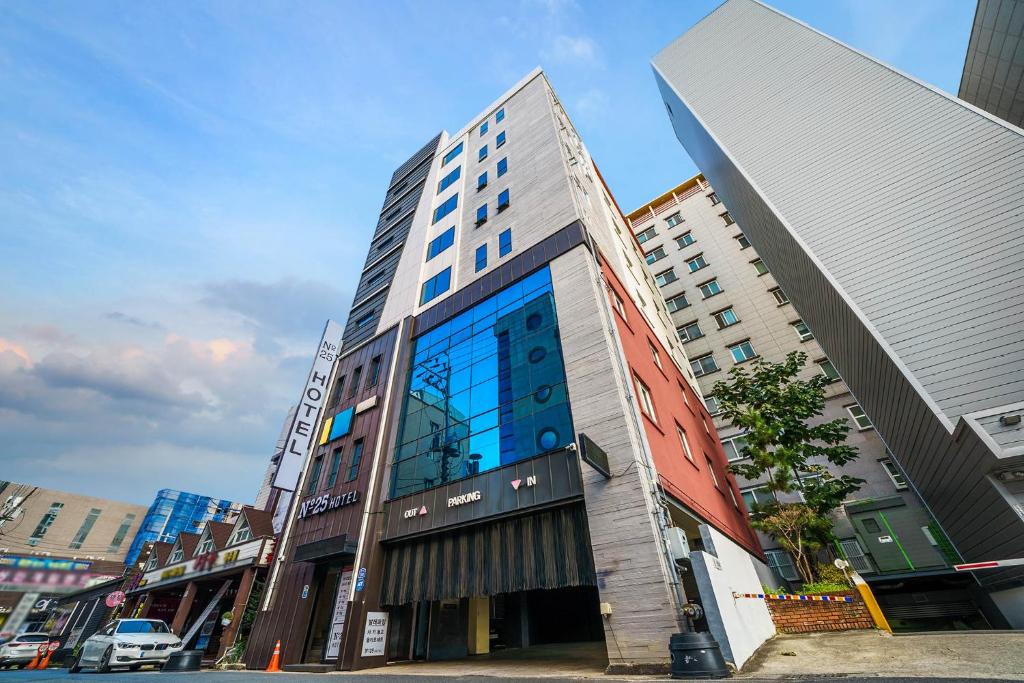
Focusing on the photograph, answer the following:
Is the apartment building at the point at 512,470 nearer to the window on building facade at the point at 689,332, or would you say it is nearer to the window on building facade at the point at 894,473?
the window on building facade at the point at 894,473

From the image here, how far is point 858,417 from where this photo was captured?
24.0 metres

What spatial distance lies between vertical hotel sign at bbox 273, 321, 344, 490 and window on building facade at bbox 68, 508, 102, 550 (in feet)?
223

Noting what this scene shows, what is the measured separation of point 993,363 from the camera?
10.6m

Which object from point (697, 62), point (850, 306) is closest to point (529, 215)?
point (850, 306)

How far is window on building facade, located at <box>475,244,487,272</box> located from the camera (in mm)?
19656

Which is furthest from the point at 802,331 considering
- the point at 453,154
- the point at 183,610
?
the point at 183,610

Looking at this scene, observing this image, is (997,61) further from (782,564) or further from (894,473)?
(782,564)

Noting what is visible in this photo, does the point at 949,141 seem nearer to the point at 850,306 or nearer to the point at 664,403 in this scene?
the point at 850,306

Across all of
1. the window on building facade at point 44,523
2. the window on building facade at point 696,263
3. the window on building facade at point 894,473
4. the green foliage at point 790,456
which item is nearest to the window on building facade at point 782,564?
the green foliage at point 790,456

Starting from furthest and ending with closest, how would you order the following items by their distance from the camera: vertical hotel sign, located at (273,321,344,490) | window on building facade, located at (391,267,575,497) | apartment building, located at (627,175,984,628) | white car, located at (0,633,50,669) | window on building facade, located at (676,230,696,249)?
window on building facade, located at (676,230,696,249)
apartment building, located at (627,175,984,628)
white car, located at (0,633,50,669)
vertical hotel sign, located at (273,321,344,490)
window on building facade, located at (391,267,575,497)

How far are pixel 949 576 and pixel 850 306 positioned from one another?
16676 mm

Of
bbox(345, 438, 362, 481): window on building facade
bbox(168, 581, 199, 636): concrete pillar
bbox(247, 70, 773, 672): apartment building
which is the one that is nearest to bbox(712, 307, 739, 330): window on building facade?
bbox(247, 70, 773, 672): apartment building

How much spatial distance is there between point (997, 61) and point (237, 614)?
39.6 metres

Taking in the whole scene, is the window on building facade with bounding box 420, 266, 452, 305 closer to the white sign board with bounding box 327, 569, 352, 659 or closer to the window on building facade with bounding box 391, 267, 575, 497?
the window on building facade with bounding box 391, 267, 575, 497
